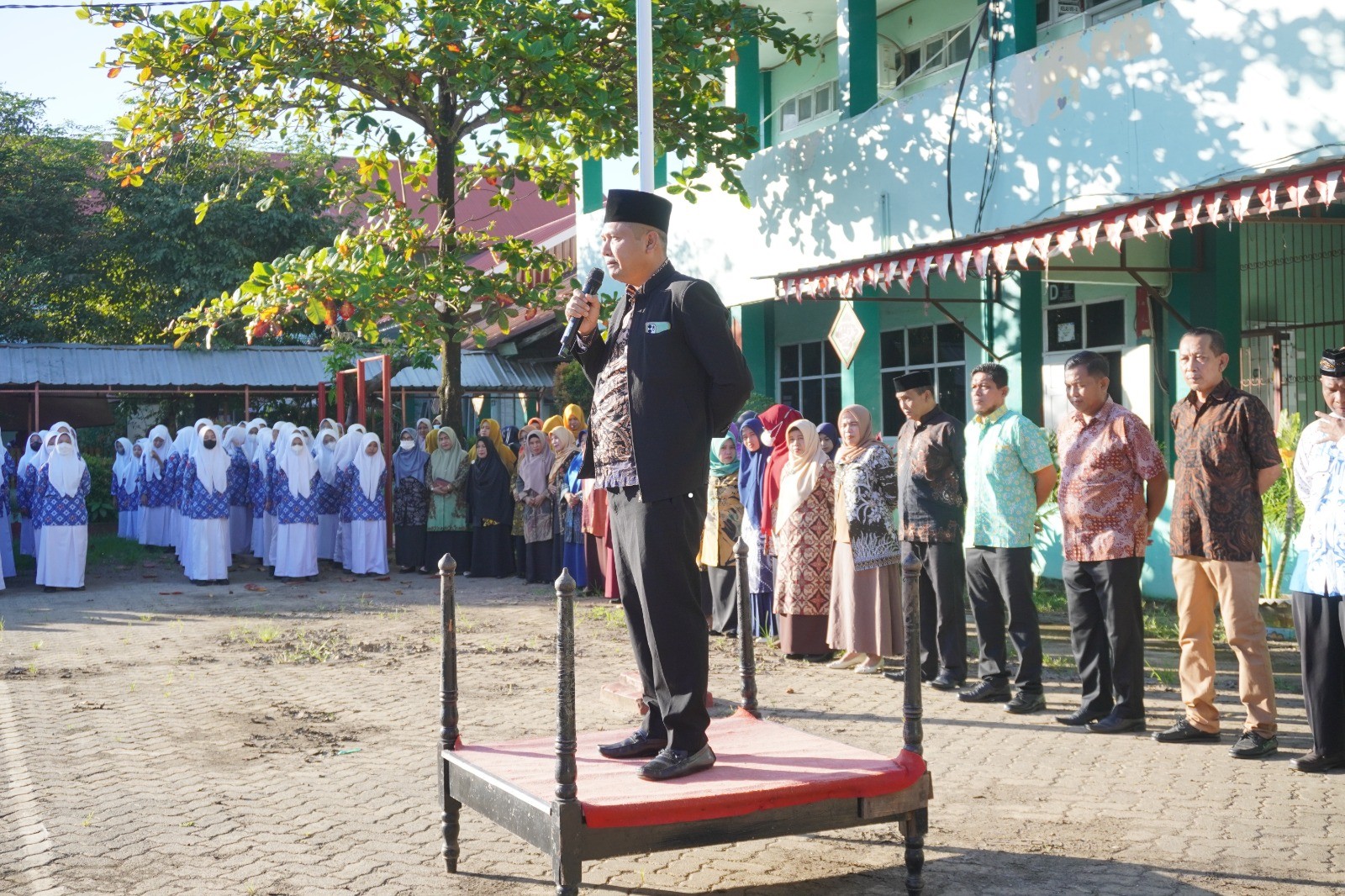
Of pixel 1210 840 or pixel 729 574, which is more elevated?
pixel 729 574

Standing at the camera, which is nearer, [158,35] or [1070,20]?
[1070,20]

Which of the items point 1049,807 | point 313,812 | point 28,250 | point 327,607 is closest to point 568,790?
point 313,812

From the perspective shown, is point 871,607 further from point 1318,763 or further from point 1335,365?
point 1335,365

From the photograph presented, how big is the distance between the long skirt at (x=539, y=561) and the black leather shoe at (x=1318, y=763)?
956 cm

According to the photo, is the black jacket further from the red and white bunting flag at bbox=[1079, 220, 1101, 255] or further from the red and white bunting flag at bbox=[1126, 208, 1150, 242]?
the red and white bunting flag at bbox=[1079, 220, 1101, 255]

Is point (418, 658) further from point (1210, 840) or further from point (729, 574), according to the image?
point (1210, 840)

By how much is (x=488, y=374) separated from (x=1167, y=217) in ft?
59.4

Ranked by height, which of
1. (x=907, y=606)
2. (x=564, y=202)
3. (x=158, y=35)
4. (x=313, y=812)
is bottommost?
(x=313, y=812)

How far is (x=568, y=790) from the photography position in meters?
4.09

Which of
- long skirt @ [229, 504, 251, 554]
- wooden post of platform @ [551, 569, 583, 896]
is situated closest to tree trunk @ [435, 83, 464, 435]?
long skirt @ [229, 504, 251, 554]

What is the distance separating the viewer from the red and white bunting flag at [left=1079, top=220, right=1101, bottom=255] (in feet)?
27.2

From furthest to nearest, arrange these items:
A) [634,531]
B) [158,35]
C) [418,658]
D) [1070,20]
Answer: [158,35] → [1070,20] → [418,658] → [634,531]

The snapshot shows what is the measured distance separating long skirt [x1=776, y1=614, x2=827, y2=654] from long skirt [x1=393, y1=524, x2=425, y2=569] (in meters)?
8.06

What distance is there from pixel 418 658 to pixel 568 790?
5974mm
